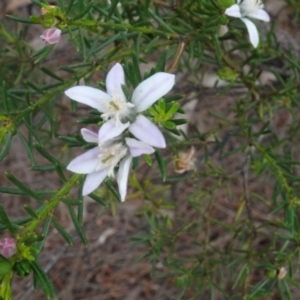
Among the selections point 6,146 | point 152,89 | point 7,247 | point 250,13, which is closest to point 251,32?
point 250,13

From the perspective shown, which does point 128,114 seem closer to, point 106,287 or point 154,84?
point 154,84

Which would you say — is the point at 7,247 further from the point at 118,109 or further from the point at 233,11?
the point at 233,11

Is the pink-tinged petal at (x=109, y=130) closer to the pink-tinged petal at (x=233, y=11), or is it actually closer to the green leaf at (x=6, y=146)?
the green leaf at (x=6, y=146)

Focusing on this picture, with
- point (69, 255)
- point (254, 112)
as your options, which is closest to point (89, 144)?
point (254, 112)

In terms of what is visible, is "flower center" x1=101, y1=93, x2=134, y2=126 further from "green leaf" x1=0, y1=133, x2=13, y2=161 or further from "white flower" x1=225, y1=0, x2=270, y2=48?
"white flower" x1=225, y1=0, x2=270, y2=48

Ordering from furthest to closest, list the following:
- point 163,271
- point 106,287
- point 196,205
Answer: point 106,287
point 163,271
point 196,205

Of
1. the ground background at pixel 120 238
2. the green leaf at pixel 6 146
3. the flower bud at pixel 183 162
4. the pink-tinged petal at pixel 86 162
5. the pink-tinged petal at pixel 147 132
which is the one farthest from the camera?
the ground background at pixel 120 238

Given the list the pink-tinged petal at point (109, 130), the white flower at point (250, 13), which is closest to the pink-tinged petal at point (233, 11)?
the white flower at point (250, 13)
